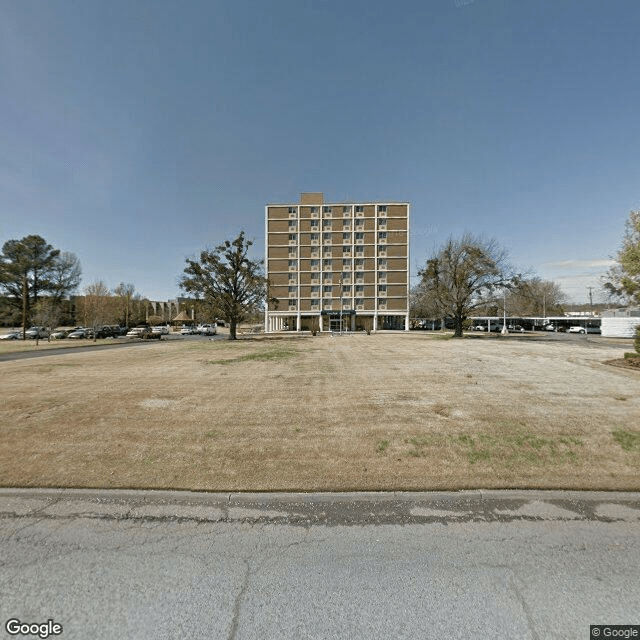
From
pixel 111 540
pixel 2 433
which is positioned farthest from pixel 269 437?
pixel 2 433

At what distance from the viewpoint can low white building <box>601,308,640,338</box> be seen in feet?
133

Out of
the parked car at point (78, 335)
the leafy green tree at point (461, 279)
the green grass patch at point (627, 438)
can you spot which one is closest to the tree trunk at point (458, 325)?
the leafy green tree at point (461, 279)

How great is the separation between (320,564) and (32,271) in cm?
7204

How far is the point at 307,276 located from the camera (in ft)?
191

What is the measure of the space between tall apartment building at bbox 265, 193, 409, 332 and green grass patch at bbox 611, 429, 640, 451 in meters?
52.2

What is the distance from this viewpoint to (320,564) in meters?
2.73

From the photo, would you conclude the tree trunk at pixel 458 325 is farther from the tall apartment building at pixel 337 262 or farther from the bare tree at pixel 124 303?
the bare tree at pixel 124 303

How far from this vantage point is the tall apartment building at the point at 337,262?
5791 centimetres

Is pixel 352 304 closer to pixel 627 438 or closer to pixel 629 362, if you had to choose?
pixel 629 362

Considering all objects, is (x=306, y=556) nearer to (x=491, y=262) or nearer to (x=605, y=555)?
(x=605, y=555)

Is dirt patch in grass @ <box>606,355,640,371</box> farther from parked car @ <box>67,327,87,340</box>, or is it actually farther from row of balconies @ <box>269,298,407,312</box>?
parked car @ <box>67,327,87,340</box>

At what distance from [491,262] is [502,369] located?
931 inches

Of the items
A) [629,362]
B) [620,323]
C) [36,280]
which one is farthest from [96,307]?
[620,323]

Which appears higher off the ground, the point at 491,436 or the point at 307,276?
the point at 307,276
